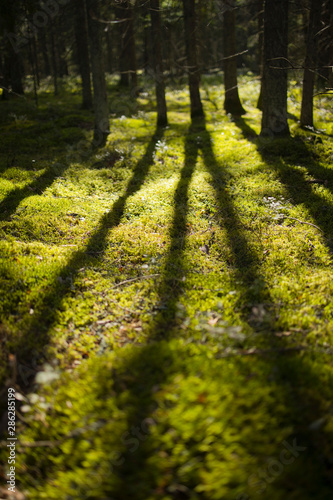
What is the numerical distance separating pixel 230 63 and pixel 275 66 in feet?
17.5

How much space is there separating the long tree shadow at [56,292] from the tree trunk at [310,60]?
24.2ft

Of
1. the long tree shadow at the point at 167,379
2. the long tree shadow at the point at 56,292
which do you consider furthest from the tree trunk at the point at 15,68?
the long tree shadow at the point at 167,379

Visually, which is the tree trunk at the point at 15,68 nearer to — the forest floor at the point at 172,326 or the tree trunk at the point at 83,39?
the tree trunk at the point at 83,39

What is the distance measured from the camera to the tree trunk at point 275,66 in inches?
351

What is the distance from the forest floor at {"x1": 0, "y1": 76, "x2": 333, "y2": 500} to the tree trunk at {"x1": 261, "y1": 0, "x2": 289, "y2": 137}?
5.53 feet

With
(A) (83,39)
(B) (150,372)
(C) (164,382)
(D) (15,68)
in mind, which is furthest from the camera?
(D) (15,68)

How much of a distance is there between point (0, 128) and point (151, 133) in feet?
20.4

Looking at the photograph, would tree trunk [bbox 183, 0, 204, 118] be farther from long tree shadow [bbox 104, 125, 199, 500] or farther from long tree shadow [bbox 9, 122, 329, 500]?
long tree shadow [bbox 9, 122, 329, 500]

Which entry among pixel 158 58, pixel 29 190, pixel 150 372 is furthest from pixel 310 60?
pixel 150 372

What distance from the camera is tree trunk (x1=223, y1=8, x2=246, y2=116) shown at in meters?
13.6

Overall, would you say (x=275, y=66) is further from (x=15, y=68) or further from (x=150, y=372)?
(x=15, y=68)

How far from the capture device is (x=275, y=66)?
9.35 meters

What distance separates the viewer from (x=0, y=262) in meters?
4.59

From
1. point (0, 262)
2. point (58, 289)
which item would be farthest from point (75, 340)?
point (0, 262)
